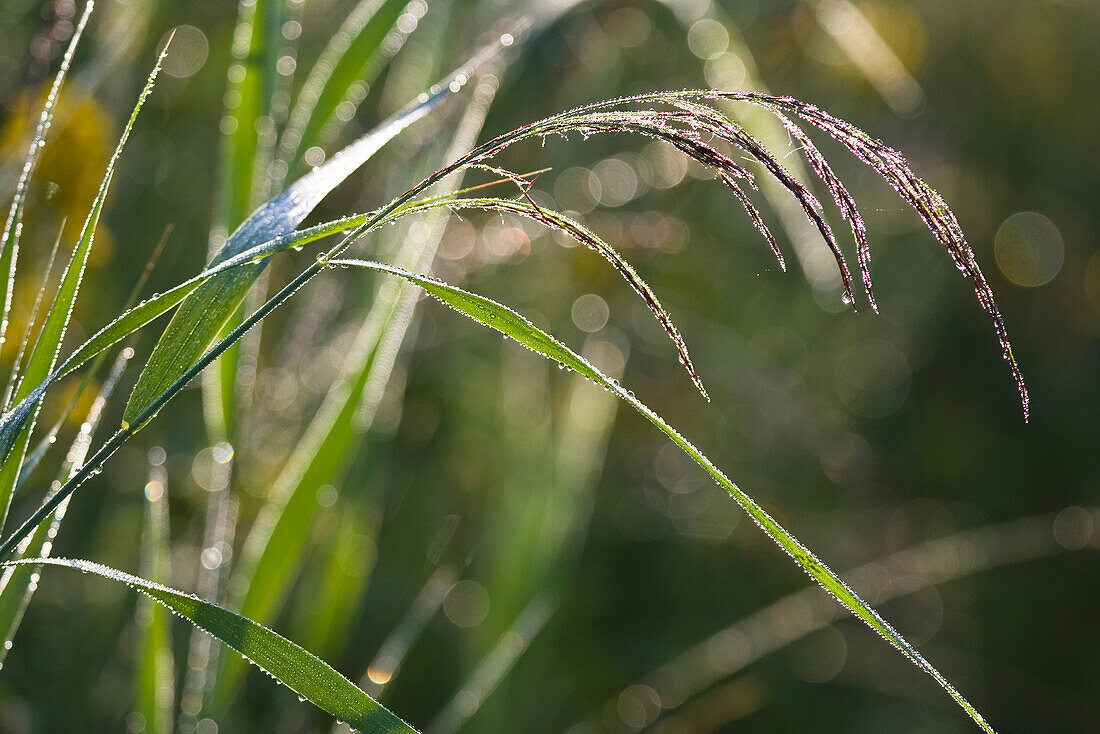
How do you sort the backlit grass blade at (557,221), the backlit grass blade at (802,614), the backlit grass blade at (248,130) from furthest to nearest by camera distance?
the backlit grass blade at (802,614), the backlit grass blade at (248,130), the backlit grass blade at (557,221)

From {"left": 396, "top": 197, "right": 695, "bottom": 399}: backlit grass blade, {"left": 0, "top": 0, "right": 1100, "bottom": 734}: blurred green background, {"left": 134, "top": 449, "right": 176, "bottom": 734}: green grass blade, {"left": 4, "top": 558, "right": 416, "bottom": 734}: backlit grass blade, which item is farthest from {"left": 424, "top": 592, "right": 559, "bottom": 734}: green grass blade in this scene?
{"left": 396, "top": 197, "right": 695, "bottom": 399}: backlit grass blade

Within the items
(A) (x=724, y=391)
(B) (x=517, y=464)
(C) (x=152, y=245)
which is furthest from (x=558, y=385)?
(C) (x=152, y=245)

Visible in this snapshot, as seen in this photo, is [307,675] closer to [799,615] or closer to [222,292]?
[222,292]

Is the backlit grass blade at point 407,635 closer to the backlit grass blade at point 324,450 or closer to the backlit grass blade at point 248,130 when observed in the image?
the backlit grass blade at point 324,450

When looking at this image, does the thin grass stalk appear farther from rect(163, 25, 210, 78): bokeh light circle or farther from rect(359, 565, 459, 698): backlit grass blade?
rect(163, 25, 210, 78): bokeh light circle

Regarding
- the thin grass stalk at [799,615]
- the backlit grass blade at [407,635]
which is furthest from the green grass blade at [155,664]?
the thin grass stalk at [799,615]
